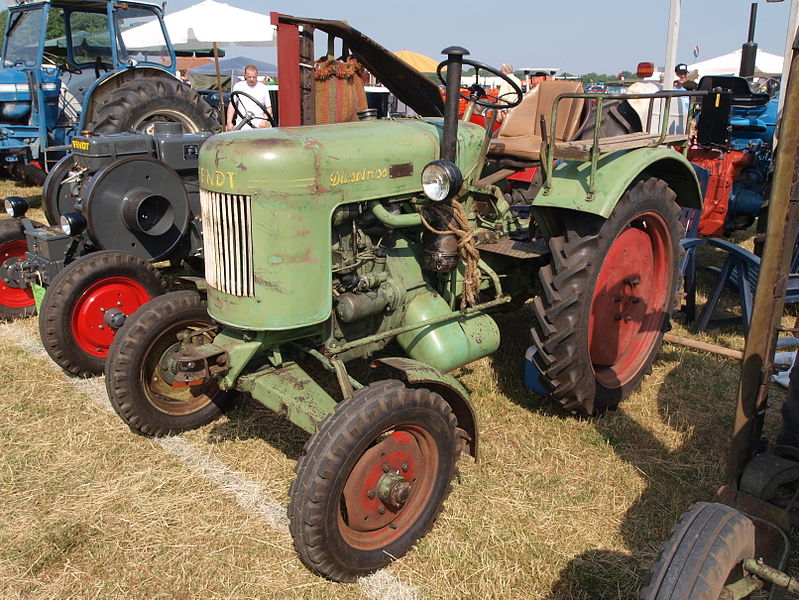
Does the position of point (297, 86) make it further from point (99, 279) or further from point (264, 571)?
point (264, 571)

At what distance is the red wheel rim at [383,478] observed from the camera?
7.41ft

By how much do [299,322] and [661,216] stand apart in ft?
6.42

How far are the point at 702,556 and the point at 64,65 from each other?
9126 millimetres

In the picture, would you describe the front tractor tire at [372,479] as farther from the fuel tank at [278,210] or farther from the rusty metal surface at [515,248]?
the rusty metal surface at [515,248]

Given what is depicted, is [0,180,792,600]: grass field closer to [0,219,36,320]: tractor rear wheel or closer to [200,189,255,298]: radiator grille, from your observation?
[200,189,255,298]: radiator grille

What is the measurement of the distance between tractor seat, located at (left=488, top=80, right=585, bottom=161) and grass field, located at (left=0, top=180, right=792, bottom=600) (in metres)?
1.33

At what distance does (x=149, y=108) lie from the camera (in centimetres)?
588

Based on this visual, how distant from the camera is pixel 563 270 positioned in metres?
2.97

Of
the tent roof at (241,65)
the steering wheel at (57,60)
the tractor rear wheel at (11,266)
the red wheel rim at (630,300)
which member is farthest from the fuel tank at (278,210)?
the tent roof at (241,65)

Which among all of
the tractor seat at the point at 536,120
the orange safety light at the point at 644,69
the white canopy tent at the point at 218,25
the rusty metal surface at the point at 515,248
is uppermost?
the white canopy tent at the point at 218,25

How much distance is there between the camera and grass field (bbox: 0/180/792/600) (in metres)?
2.33

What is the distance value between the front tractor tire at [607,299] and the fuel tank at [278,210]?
929mm

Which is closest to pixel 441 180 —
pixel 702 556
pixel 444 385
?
pixel 444 385

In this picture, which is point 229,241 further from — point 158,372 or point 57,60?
point 57,60
